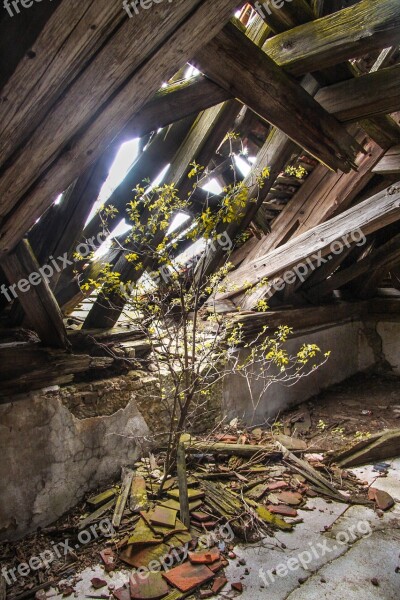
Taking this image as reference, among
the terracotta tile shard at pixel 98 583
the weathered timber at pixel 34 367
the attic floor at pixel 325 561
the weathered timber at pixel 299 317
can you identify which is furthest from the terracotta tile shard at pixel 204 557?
the weathered timber at pixel 299 317

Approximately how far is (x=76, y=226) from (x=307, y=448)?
3.35 meters

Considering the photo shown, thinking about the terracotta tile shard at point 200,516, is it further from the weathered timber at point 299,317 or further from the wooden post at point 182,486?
the weathered timber at point 299,317

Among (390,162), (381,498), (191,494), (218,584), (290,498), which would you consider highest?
(390,162)

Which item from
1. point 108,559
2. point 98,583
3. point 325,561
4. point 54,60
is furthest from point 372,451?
point 54,60

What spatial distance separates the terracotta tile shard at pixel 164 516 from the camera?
2.87 m

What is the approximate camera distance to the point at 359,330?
285 inches

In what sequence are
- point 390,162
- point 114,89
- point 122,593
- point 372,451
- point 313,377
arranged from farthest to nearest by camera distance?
point 313,377 < point 372,451 < point 390,162 < point 122,593 < point 114,89

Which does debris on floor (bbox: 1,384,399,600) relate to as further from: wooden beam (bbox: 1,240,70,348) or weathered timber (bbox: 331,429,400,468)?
wooden beam (bbox: 1,240,70,348)

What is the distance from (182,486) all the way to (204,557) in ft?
2.00

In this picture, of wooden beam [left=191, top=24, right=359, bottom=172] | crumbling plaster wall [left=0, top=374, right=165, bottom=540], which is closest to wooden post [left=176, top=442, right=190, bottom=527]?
crumbling plaster wall [left=0, top=374, right=165, bottom=540]

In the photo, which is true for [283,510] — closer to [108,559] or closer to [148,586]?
[148,586]

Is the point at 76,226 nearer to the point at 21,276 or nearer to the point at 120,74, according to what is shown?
the point at 21,276

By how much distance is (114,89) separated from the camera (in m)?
1.30

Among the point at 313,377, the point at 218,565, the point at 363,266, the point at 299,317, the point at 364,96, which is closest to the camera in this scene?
the point at 364,96
